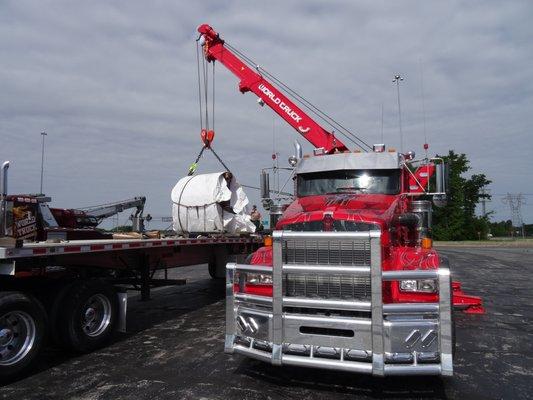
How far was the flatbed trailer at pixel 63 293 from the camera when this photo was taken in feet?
17.0

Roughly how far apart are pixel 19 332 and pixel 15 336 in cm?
6

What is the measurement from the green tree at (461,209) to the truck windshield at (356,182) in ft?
149

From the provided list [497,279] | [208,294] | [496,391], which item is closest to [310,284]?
[496,391]

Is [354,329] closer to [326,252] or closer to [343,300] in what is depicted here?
[343,300]

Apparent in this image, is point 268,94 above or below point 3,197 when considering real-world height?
above

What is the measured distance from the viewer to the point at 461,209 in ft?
170

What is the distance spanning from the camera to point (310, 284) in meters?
4.82

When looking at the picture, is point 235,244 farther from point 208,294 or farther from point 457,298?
point 457,298

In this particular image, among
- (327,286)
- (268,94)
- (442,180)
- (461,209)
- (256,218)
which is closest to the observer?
(327,286)

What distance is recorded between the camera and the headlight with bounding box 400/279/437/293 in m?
4.39

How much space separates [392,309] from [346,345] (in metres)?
0.54

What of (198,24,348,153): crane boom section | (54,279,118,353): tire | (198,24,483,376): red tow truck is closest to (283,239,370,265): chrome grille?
(198,24,483,376): red tow truck

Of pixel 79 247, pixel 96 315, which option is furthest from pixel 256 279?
pixel 96 315

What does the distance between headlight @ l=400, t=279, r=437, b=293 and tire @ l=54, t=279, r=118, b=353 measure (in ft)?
13.0
